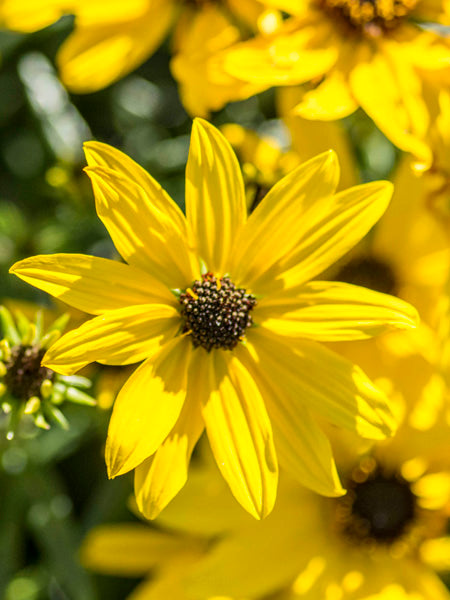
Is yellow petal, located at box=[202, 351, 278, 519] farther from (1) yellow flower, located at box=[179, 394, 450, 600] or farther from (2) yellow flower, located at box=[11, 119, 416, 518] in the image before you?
(1) yellow flower, located at box=[179, 394, 450, 600]

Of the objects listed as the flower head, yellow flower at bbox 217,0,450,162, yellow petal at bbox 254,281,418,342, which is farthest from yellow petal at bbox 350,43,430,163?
the flower head

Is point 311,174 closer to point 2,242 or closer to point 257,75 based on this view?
point 257,75

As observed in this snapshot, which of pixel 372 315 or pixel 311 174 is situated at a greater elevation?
pixel 311 174

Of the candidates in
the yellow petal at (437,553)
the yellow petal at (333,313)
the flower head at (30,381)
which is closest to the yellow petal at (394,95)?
the yellow petal at (333,313)

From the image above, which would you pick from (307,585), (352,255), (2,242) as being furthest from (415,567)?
(2,242)

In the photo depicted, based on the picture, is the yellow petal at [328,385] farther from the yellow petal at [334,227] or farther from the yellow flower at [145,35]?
the yellow flower at [145,35]
